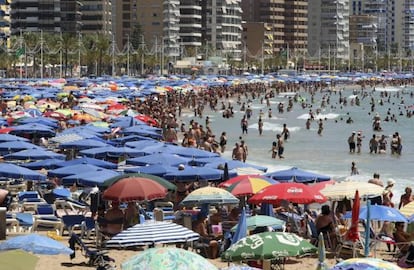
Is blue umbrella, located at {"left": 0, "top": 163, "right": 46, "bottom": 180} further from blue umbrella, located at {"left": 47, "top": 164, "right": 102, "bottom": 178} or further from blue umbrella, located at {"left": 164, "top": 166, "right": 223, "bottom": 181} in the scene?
blue umbrella, located at {"left": 164, "top": 166, "right": 223, "bottom": 181}

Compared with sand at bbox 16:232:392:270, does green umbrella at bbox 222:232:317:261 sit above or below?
above

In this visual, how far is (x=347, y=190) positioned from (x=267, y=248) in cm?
588

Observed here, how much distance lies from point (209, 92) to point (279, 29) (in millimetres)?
86660

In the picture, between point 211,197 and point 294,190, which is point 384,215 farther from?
point 211,197

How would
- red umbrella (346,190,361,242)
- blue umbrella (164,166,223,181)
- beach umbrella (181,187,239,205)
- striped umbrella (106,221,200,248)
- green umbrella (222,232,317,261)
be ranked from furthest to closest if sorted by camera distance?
blue umbrella (164,166,223,181) → beach umbrella (181,187,239,205) → red umbrella (346,190,361,242) → striped umbrella (106,221,200,248) → green umbrella (222,232,317,261)

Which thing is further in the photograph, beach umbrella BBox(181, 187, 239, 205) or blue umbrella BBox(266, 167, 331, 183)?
blue umbrella BBox(266, 167, 331, 183)

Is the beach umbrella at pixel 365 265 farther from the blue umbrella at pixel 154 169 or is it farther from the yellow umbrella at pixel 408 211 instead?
the blue umbrella at pixel 154 169

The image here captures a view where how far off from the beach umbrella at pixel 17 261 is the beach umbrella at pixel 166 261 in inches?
30.6

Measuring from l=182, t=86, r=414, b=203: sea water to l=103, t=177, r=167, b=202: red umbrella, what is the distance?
7692 millimetres

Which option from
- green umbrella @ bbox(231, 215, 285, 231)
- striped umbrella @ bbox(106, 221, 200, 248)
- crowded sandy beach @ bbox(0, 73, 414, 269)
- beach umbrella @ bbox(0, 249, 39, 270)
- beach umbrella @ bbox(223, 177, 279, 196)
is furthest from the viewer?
beach umbrella @ bbox(223, 177, 279, 196)

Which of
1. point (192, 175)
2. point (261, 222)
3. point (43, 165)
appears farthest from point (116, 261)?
point (43, 165)

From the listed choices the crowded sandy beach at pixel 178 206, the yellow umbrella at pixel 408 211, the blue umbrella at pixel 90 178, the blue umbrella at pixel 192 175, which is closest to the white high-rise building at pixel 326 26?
the crowded sandy beach at pixel 178 206

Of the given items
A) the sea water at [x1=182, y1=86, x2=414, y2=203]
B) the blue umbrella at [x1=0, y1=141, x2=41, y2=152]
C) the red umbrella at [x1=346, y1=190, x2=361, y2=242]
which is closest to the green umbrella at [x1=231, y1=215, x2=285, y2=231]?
the red umbrella at [x1=346, y1=190, x2=361, y2=242]

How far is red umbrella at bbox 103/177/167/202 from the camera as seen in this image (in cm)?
1517
